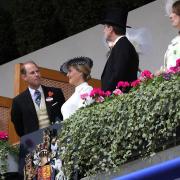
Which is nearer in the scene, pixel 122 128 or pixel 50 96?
pixel 122 128

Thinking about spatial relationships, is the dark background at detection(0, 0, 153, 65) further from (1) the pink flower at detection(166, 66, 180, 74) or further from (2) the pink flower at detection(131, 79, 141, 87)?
(1) the pink flower at detection(166, 66, 180, 74)

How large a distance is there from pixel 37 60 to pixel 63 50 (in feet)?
1.65

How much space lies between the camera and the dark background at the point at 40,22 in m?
13.0

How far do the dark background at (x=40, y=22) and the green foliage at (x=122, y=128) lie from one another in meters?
4.98

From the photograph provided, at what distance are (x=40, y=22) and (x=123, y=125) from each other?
20.9 feet

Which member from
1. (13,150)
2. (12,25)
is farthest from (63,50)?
(13,150)

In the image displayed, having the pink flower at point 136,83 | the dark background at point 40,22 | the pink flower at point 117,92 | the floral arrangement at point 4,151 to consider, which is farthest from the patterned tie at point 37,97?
the dark background at point 40,22

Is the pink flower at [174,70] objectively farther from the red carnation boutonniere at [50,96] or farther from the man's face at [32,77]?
the man's face at [32,77]

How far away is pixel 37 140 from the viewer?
871 centimetres

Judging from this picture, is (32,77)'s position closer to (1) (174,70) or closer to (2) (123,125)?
(2) (123,125)

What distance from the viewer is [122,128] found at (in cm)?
756

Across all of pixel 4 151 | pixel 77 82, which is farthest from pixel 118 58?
pixel 4 151

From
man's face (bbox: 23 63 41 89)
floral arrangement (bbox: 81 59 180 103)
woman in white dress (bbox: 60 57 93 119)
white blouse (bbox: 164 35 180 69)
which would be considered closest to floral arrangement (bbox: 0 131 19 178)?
man's face (bbox: 23 63 41 89)

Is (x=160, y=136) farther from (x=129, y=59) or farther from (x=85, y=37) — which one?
(x=85, y=37)
